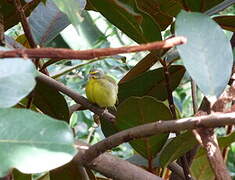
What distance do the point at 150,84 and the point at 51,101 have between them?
0.20 m

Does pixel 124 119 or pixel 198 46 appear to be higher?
pixel 198 46

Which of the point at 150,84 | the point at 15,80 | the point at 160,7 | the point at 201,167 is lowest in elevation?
the point at 201,167

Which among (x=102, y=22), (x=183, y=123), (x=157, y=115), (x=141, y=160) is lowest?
(x=102, y=22)

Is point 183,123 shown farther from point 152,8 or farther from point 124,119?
point 152,8

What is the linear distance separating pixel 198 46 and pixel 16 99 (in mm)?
244

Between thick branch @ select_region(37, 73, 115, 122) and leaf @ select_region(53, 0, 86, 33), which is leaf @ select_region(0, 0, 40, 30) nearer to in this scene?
thick branch @ select_region(37, 73, 115, 122)

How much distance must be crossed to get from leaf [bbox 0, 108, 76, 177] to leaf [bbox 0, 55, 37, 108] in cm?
1

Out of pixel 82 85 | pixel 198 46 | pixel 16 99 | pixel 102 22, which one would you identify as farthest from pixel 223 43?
pixel 102 22

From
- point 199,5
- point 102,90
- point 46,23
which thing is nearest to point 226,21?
point 199,5

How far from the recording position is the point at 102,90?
4.15ft

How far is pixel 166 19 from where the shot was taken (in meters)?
0.93

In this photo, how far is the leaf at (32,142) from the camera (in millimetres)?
428

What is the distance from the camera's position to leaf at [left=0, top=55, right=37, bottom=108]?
0.47m

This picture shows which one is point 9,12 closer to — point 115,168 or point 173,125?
point 115,168
